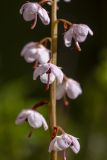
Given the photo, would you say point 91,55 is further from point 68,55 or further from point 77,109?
point 77,109

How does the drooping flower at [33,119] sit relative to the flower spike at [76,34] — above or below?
below

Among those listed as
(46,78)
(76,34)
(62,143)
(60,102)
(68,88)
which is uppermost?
(76,34)

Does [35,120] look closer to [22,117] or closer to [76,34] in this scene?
[22,117]

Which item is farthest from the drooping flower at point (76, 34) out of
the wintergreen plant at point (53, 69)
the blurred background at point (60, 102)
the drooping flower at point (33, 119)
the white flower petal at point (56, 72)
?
the blurred background at point (60, 102)

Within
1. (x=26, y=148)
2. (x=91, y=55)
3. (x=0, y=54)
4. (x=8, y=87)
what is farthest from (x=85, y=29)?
(x=91, y=55)

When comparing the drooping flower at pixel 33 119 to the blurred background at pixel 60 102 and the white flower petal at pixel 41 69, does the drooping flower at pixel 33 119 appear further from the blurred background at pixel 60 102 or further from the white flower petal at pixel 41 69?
the blurred background at pixel 60 102

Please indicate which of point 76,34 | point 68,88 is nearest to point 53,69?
point 76,34

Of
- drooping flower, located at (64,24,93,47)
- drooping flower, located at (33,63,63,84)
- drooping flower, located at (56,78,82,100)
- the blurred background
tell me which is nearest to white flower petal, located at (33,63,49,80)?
drooping flower, located at (33,63,63,84)

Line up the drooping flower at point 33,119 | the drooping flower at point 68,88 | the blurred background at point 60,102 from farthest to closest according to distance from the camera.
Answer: the blurred background at point 60,102 < the drooping flower at point 68,88 < the drooping flower at point 33,119
